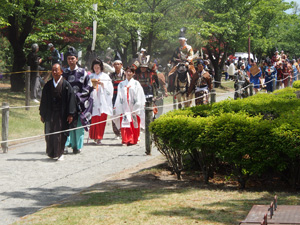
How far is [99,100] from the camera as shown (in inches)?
521

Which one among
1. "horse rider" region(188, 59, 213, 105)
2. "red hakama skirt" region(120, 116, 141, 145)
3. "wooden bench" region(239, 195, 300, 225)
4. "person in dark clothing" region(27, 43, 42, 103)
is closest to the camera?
"wooden bench" region(239, 195, 300, 225)

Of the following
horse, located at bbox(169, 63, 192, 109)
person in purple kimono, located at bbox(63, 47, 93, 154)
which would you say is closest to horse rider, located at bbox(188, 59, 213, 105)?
horse, located at bbox(169, 63, 192, 109)

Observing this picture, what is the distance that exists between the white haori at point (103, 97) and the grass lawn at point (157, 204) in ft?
17.0

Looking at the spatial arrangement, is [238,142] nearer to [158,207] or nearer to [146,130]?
[158,207]

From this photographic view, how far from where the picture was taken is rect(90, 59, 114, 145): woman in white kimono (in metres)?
13.1

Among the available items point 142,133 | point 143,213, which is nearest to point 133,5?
point 142,133

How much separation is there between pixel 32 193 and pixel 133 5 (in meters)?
17.1

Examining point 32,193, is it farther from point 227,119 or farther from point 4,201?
point 227,119

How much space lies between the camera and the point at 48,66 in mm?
30188

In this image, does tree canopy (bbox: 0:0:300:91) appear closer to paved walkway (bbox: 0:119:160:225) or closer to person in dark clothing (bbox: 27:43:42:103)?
person in dark clothing (bbox: 27:43:42:103)

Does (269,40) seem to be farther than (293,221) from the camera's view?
Yes

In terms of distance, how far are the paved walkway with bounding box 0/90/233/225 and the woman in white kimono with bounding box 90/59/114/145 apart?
354 millimetres

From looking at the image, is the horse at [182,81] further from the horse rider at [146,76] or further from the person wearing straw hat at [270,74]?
the person wearing straw hat at [270,74]

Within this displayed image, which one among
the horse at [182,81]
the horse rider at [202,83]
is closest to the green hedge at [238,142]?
the horse rider at [202,83]
